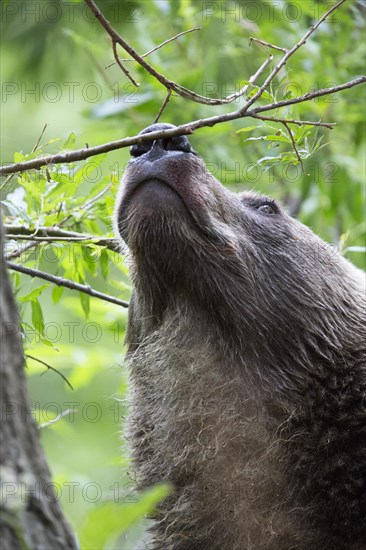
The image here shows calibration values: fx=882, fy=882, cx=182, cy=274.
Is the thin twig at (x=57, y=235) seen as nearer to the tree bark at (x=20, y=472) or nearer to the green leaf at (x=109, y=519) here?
the tree bark at (x=20, y=472)

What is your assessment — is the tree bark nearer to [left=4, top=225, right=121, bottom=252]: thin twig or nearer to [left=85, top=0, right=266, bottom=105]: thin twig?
[left=85, top=0, right=266, bottom=105]: thin twig

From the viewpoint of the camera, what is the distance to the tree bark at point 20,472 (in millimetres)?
2098

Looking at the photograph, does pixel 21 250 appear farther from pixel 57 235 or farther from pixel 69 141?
pixel 69 141

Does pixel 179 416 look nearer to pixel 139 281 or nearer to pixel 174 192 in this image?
pixel 139 281

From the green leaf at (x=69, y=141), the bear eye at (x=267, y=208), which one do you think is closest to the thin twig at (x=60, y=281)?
the green leaf at (x=69, y=141)

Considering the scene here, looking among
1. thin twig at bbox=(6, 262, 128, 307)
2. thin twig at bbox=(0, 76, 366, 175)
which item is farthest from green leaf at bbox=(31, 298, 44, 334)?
thin twig at bbox=(0, 76, 366, 175)

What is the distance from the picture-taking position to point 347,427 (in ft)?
13.6

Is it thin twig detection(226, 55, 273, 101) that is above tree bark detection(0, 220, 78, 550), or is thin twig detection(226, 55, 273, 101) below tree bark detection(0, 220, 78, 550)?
above

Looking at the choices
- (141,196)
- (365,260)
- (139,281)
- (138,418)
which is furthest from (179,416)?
(365,260)

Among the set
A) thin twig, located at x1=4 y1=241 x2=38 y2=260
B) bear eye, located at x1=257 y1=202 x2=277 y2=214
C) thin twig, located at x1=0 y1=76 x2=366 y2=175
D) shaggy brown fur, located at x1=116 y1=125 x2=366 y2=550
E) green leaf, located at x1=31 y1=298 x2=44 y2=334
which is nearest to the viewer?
thin twig, located at x1=0 y1=76 x2=366 y2=175

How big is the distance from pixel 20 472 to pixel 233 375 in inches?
87.6

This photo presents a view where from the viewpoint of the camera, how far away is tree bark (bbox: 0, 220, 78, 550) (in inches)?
82.6

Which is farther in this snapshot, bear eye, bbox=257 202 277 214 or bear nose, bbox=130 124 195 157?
bear eye, bbox=257 202 277 214

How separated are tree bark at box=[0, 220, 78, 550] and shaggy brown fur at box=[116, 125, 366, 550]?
1.78 meters
